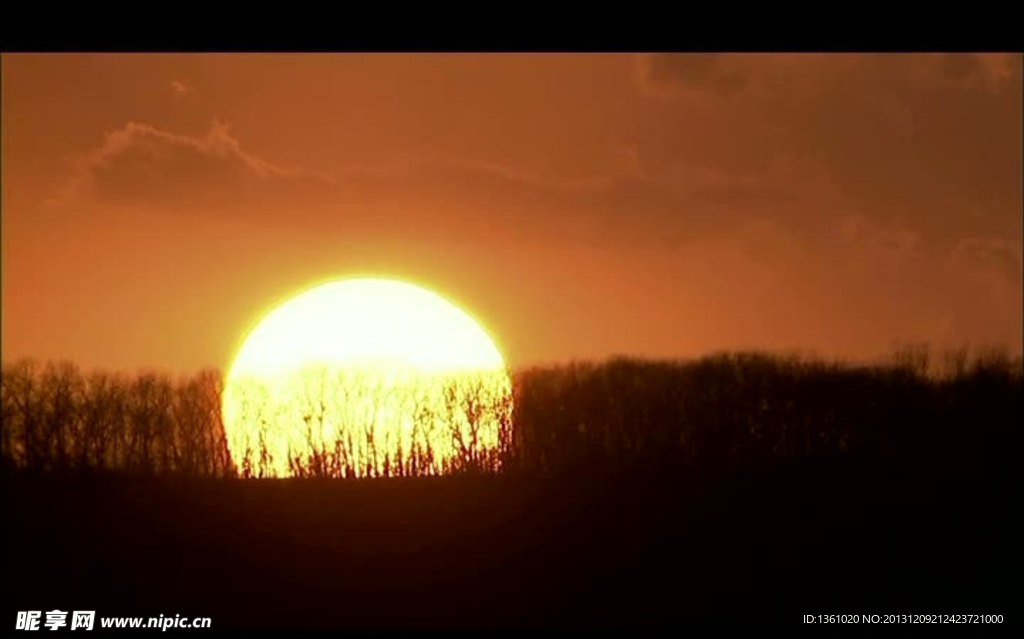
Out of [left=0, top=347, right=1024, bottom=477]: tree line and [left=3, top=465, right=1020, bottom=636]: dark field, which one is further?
[left=0, top=347, right=1024, bottom=477]: tree line

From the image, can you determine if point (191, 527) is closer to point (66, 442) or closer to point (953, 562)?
point (66, 442)

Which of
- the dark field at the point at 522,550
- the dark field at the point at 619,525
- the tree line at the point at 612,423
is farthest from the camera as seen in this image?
the tree line at the point at 612,423

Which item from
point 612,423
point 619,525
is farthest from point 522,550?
point 612,423

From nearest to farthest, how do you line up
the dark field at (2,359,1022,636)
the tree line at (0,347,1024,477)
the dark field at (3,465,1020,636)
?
the dark field at (3,465,1020,636)
the dark field at (2,359,1022,636)
the tree line at (0,347,1024,477)

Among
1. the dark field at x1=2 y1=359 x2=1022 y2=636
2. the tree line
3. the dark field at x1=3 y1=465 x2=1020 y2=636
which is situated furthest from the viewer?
the tree line

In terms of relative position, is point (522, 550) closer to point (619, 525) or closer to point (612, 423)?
point (619, 525)

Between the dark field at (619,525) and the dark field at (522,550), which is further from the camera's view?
the dark field at (619,525)

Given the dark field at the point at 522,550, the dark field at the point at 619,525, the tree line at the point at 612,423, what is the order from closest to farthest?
the dark field at the point at 522,550 < the dark field at the point at 619,525 < the tree line at the point at 612,423

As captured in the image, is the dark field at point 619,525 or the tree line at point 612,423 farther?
the tree line at point 612,423
